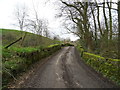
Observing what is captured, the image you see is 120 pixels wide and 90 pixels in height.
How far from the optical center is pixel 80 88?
116 inches

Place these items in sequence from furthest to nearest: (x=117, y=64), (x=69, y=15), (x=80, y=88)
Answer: (x=69, y=15), (x=117, y=64), (x=80, y=88)

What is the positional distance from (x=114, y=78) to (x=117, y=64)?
742mm

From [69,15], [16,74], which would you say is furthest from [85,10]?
[16,74]

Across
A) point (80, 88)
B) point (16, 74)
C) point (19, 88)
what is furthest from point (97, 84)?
point (16, 74)

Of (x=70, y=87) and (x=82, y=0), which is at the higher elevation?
(x=82, y=0)

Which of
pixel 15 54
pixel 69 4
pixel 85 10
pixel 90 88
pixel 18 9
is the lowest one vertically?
pixel 90 88

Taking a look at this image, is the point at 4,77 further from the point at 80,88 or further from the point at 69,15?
the point at 69,15

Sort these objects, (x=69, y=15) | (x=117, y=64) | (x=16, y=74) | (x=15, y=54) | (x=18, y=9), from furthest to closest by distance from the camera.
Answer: (x=18, y=9)
(x=69, y=15)
(x=15, y=54)
(x=16, y=74)
(x=117, y=64)

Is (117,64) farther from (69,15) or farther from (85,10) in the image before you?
(69,15)

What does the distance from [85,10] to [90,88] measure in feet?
27.4

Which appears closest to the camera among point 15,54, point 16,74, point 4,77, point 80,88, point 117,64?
point 80,88

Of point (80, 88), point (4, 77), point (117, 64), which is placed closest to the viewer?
point (80, 88)

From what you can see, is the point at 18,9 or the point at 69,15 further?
the point at 18,9

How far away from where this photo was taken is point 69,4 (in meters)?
9.38
